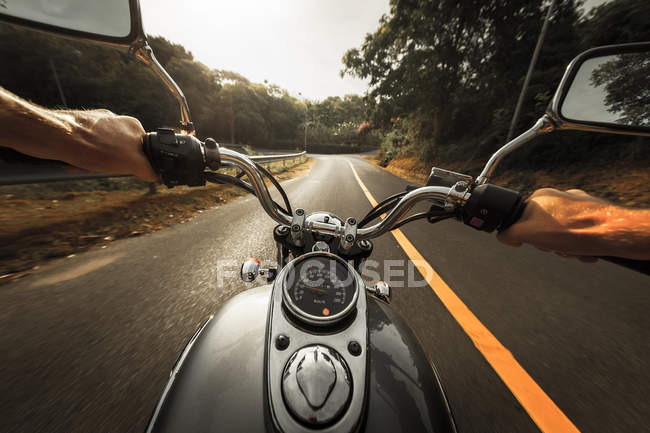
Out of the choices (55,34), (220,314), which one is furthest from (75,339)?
(55,34)

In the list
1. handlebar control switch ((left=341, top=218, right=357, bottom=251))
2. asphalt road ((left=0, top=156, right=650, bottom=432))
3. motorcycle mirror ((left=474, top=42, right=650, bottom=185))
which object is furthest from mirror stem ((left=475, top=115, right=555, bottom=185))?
asphalt road ((left=0, top=156, right=650, bottom=432))

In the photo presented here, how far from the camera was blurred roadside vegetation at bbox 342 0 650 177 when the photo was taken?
611 centimetres

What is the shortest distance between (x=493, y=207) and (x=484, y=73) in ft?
44.8

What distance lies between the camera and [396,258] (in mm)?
2549

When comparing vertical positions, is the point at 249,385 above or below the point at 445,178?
below

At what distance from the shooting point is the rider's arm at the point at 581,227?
521 mm

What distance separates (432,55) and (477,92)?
9.51 ft

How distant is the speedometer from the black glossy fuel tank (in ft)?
0.49

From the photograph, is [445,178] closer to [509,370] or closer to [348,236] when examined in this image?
[348,236]

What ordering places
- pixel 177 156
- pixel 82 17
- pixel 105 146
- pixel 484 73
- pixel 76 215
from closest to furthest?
pixel 105 146, pixel 177 156, pixel 82 17, pixel 76 215, pixel 484 73

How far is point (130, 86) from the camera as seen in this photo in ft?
59.4

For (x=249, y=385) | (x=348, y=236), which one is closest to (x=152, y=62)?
(x=348, y=236)

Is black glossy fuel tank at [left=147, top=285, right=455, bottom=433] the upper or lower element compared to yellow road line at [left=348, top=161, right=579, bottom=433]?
upper

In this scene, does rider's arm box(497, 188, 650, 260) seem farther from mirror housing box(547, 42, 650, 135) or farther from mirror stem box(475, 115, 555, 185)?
mirror housing box(547, 42, 650, 135)
